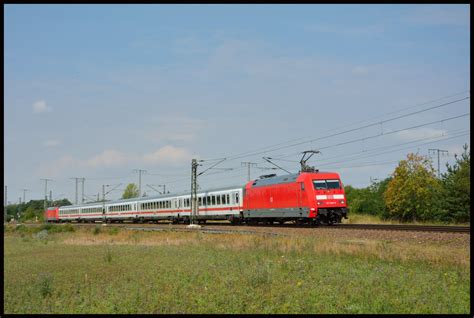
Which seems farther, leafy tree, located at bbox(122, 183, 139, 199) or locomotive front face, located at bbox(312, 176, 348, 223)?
leafy tree, located at bbox(122, 183, 139, 199)

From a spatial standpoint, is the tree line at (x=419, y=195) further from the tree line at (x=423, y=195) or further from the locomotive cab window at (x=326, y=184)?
the locomotive cab window at (x=326, y=184)

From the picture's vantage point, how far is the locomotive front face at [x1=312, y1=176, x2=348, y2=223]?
111 ft

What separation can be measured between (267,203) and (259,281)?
25.9 meters

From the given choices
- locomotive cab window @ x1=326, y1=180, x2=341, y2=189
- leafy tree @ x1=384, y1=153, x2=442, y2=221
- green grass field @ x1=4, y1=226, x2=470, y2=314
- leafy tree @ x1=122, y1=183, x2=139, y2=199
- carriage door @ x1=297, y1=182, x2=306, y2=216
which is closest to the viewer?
green grass field @ x1=4, y1=226, x2=470, y2=314

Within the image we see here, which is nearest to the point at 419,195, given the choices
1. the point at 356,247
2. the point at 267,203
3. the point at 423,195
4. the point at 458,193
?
the point at 423,195

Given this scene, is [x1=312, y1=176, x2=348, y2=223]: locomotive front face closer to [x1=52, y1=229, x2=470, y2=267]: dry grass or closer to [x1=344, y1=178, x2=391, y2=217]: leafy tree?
[x1=52, y1=229, x2=470, y2=267]: dry grass

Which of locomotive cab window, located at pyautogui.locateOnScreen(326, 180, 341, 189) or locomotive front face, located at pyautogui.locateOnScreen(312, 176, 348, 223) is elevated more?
locomotive cab window, located at pyautogui.locateOnScreen(326, 180, 341, 189)

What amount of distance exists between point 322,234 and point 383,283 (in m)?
13.5

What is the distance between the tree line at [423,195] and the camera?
41844 millimetres

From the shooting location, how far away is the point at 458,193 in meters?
42.2

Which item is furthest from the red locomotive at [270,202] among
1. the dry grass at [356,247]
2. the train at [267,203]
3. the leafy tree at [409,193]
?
the leafy tree at [409,193]

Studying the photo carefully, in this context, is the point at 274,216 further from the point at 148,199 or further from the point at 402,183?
the point at 148,199

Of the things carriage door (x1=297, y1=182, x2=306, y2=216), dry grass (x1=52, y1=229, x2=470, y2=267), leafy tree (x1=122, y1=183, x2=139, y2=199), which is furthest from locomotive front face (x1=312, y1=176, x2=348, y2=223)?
leafy tree (x1=122, y1=183, x2=139, y2=199)

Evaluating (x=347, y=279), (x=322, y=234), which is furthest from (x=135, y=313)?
(x=322, y=234)
